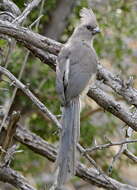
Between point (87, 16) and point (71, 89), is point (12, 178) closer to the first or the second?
point (71, 89)

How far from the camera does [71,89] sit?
3812mm

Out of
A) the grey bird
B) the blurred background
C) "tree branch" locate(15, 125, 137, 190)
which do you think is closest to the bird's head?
the grey bird

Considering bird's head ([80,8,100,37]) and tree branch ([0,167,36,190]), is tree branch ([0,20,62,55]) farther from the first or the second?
tree branch ([0,167,36,190])

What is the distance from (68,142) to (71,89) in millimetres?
378

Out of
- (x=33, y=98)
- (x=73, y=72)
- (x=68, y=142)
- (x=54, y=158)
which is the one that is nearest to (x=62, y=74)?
(x=73, y=72)

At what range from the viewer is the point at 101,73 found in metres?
3.81

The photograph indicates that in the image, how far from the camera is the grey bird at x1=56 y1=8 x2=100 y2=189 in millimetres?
3530

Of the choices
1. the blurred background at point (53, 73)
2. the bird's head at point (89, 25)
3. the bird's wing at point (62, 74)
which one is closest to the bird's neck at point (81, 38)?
the bird's head at point (89, 25)

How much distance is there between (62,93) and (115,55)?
3.18 m

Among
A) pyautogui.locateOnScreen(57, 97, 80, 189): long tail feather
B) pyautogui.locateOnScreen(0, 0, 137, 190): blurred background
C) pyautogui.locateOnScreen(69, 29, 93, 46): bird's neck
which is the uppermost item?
pyautogui.locateOnScreen(0, 0, 137, 190): blurred background

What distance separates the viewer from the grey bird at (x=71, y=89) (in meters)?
3.53

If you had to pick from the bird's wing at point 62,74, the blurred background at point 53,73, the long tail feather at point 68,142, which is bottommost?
the long tail feather at point 68,142

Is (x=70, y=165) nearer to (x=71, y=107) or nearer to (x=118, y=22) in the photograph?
(x=71, y=107)

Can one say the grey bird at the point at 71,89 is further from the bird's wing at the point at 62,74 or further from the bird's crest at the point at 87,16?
the bird's crest at the point at 87,16
